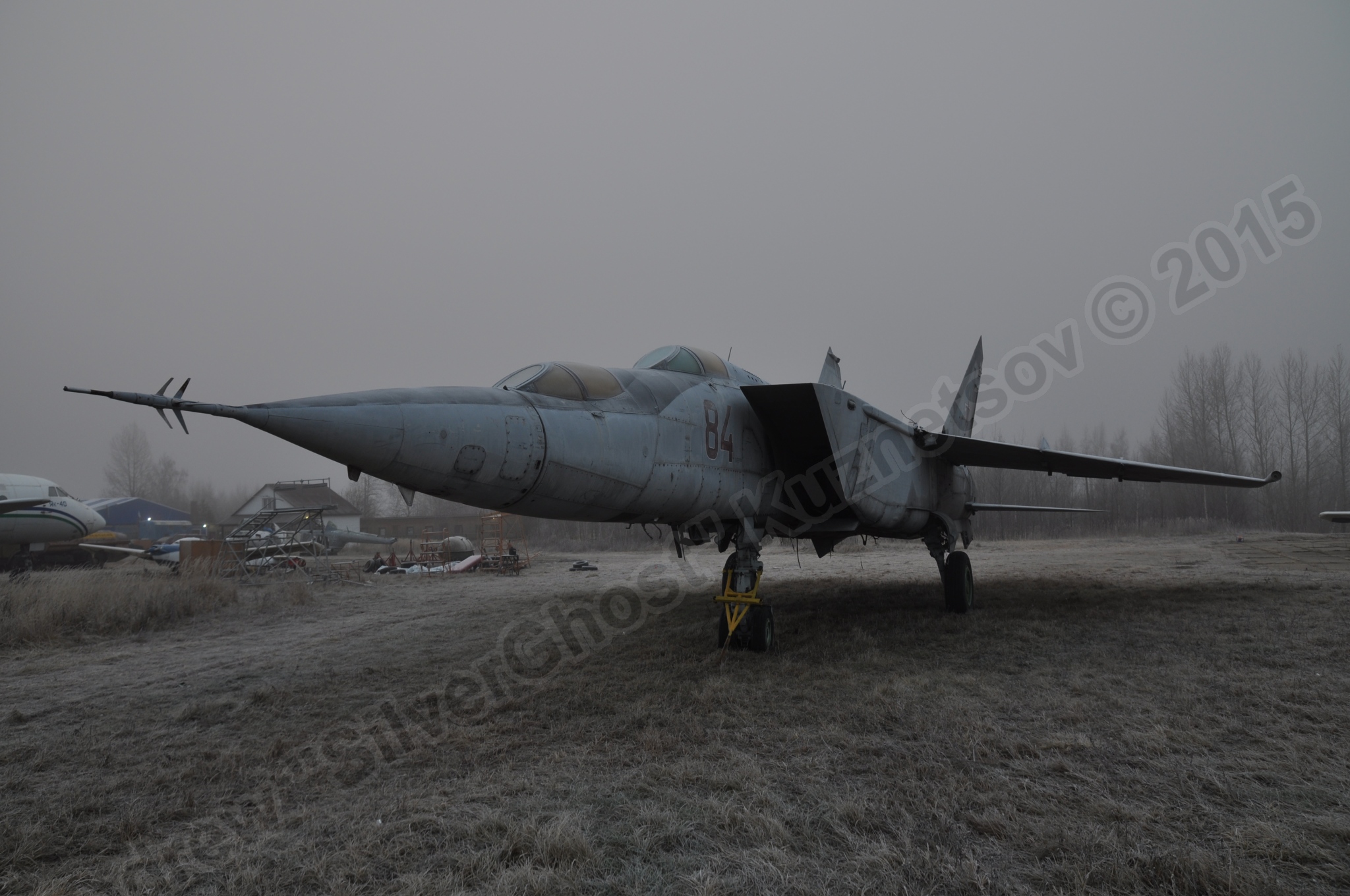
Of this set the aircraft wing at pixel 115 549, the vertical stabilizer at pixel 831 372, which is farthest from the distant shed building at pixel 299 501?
the vertical stabilizer at pixel 831 372

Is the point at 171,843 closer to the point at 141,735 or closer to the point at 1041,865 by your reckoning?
the point at 141,735

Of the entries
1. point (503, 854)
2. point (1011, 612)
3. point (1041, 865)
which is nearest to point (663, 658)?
point (503, 854)

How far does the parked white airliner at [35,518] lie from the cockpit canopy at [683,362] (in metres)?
20.4

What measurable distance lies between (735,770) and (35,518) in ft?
79.7

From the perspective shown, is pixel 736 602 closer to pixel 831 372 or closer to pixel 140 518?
pixel 831 372

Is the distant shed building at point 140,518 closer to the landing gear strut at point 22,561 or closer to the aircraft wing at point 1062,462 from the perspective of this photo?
the landing gear strut at point 22,561

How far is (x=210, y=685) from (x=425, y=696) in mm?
2067

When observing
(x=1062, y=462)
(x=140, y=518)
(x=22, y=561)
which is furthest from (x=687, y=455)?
(x=140, y=518)

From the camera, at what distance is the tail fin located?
10828 millimetres

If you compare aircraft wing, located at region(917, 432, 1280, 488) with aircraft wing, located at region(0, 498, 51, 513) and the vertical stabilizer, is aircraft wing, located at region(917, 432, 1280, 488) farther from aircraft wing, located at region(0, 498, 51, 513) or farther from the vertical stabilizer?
aircraft wing, located at region(0, 498, 51, 513)

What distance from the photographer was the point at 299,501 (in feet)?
92.7

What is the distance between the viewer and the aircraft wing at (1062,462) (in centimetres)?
780

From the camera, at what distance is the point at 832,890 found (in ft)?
7.11

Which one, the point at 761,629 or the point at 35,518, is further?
the point at 35,518
